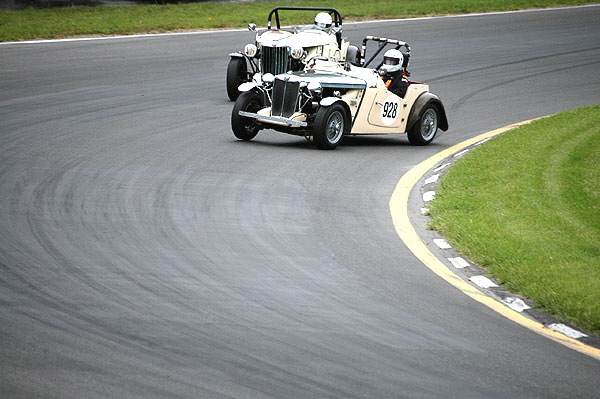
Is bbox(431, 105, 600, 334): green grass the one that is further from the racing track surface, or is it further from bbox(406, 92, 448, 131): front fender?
bbox(406, 92, 448, 131): front fender

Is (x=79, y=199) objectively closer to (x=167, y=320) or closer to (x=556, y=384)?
(x=167, y=320)

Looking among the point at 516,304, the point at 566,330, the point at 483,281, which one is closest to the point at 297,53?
the point at 483,281

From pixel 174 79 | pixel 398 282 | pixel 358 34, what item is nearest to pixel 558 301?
pixel 398 282

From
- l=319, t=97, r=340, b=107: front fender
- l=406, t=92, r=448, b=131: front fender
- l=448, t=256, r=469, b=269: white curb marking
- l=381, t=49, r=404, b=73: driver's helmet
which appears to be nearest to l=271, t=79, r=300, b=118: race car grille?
l=319, t=97, r=340, b=107: front fender

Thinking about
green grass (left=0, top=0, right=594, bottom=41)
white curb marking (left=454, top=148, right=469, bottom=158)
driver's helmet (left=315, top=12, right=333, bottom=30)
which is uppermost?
driver's helmet (left=315, top=12, right=333, bottom=30)

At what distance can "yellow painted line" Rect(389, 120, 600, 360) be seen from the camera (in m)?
6.44

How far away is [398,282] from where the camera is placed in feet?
24.8

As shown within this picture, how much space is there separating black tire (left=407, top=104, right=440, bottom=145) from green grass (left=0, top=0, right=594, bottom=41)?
43.4 feet

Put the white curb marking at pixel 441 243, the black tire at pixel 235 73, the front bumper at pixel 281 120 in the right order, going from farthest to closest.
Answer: the black tire at pixel 235 73
the front bumper at pixel 281 120
the white curb marking at pixel 441 243

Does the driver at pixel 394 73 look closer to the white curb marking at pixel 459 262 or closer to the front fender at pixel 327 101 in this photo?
the front fender at pixel 327 101

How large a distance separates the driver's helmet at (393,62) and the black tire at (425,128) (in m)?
0.83

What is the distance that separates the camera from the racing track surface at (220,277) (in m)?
5.55

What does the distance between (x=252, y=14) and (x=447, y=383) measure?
1009 inches

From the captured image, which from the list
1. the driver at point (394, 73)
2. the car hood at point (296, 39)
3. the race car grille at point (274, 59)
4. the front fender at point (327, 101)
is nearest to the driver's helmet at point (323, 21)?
the car hood at point (296, 39)
